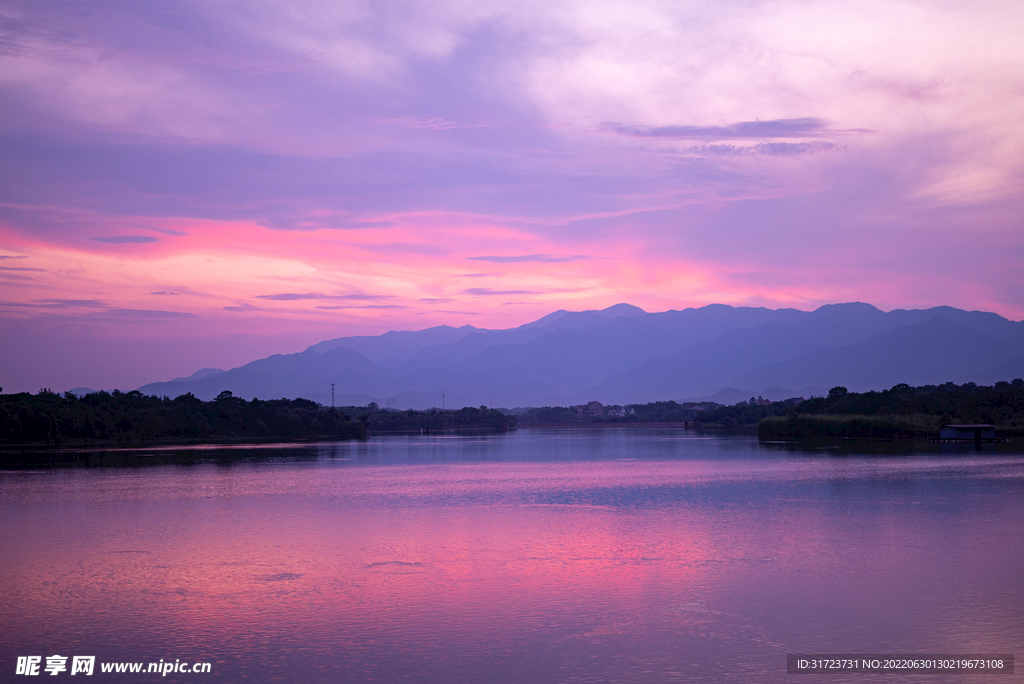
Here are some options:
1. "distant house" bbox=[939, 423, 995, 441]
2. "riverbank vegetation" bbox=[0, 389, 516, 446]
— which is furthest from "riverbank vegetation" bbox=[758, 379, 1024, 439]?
"riverbank vegetation" bbox=[0, 389, 516, 446]

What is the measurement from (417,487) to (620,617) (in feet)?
Answer: 105

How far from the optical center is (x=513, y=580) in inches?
840

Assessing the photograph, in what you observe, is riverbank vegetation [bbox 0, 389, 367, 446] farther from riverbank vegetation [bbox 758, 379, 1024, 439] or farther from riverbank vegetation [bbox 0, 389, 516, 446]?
riverbank vegetation [bbox 758, 379, 1024, 439]

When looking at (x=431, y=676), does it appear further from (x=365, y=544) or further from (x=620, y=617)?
(x=365, y=544)

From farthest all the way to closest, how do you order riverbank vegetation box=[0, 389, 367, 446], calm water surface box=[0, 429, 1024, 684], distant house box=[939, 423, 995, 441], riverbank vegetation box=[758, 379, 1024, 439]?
1. riverbank vegetation box=[758, 379, 1024, 439]
2. riverbank vegetation box=[0, 389, 367, 446]
3. distant house box=[939, 423, 995, 441]
4. calm water surface box=[0, 429, 1024, 684]

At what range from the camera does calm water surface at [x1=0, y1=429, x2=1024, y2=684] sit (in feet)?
49.4

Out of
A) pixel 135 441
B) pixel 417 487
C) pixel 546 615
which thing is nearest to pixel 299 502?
pixel 417 487

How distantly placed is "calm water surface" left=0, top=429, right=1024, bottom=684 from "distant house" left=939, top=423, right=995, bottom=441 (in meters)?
53.1

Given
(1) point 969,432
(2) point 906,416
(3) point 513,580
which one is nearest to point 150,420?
(2) point 906,416

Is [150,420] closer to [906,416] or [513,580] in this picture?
[906,416]

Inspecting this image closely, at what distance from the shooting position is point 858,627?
16.4 metres

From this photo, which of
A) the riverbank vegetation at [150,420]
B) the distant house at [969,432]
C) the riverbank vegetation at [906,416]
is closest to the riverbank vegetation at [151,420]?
the riverbank vegetation at [150,420]

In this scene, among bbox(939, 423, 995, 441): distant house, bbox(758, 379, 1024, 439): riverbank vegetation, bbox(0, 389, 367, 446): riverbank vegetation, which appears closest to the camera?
bbox(939, 423, 995, 441): distant house

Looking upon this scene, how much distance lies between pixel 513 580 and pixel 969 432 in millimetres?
86550
